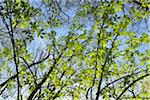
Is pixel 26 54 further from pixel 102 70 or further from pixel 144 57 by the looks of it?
pixel 144 57

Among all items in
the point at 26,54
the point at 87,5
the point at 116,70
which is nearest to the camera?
the point at 87,5

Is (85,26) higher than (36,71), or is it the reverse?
(85,26)

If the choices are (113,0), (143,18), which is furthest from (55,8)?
(143,18)

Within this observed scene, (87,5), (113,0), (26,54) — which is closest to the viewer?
(113,0)

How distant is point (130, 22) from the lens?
7.55 meters

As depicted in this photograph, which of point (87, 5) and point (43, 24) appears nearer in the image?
point (87, 5)

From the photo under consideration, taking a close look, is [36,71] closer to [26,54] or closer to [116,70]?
[26,54]

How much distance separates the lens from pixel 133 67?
8969 mm

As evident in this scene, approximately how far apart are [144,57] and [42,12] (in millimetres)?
3246

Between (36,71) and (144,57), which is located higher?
(36,71)

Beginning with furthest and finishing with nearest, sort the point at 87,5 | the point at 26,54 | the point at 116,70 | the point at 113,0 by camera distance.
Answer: the point at 26,54, the point at 116,70, the point at 87,5, the point at 113,0

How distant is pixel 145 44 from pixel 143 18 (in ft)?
3.04

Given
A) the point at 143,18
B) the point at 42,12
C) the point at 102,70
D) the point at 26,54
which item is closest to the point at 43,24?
the point at 42,12

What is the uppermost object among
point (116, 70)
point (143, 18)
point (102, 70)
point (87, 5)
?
point (87, 5)
